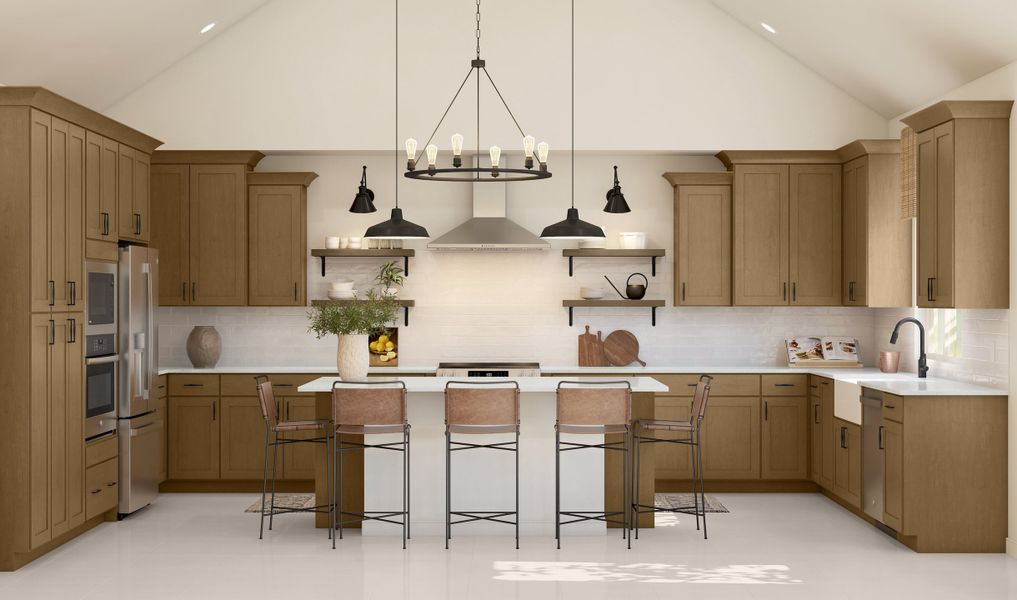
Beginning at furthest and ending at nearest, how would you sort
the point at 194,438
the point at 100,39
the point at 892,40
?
the point at 194,438 → the point at 100,39 → the point at 892,40

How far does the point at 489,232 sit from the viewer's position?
7.71 m

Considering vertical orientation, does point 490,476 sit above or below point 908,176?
below

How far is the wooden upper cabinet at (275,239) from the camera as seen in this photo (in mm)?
7867

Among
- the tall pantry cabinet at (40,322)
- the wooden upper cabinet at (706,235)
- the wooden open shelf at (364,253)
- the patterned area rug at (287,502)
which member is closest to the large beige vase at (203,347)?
the wooden open shelf at (364,253)

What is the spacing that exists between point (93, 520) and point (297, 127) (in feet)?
11.8

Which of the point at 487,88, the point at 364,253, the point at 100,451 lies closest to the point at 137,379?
the point at 100,451

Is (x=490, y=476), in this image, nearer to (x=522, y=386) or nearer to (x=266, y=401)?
(x=522, y=386)

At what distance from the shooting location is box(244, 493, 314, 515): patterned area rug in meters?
6.96

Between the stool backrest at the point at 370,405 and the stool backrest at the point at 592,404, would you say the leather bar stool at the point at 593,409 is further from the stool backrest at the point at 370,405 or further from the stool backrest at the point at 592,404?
the stool backrest at the point at 370,405

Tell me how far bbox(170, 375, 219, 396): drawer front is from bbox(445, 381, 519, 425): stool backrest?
2.95m

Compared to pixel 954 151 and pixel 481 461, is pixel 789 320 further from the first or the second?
pixel 481 461

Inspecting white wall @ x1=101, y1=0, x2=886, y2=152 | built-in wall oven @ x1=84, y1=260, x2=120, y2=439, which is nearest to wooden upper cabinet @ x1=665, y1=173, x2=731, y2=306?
white wall @ x1=101, y1=0, x2=886, y2=152

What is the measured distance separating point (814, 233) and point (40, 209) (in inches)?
237

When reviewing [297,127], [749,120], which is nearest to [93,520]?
[297,127]
